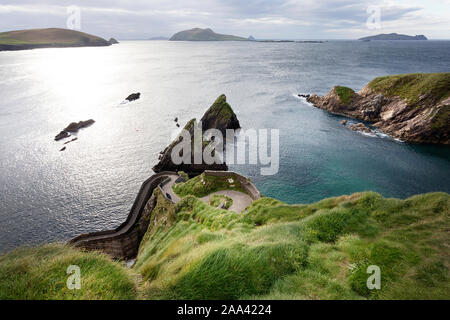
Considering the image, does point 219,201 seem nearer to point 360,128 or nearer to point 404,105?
point 360,128

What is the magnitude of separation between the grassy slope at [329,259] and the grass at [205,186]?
17.9 metres

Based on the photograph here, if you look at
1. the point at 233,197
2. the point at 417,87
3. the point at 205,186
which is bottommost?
the point at 233,197

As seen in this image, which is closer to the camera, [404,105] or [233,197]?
[233,197]

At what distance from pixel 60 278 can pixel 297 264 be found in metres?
8.36

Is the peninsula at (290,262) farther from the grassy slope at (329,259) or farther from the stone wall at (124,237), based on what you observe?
the stone wall at (124,237)

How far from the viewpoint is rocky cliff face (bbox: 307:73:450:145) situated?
66.6 m

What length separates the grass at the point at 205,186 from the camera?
34.2 metres

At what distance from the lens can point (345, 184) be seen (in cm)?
4684

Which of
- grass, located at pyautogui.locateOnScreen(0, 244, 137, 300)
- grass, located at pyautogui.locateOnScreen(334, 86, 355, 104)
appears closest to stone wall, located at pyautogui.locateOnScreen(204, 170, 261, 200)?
grass, located at pyautogui.locateOnScreen(0, 244, 137, 300)

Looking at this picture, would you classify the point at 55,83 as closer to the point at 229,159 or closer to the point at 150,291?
the point at 229,159

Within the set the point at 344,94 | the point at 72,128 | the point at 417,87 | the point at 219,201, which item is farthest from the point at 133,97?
the point at 417,87

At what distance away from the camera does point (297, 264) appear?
984cm


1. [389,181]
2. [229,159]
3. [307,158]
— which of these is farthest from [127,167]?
[389,181]

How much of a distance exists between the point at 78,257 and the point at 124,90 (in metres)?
138
